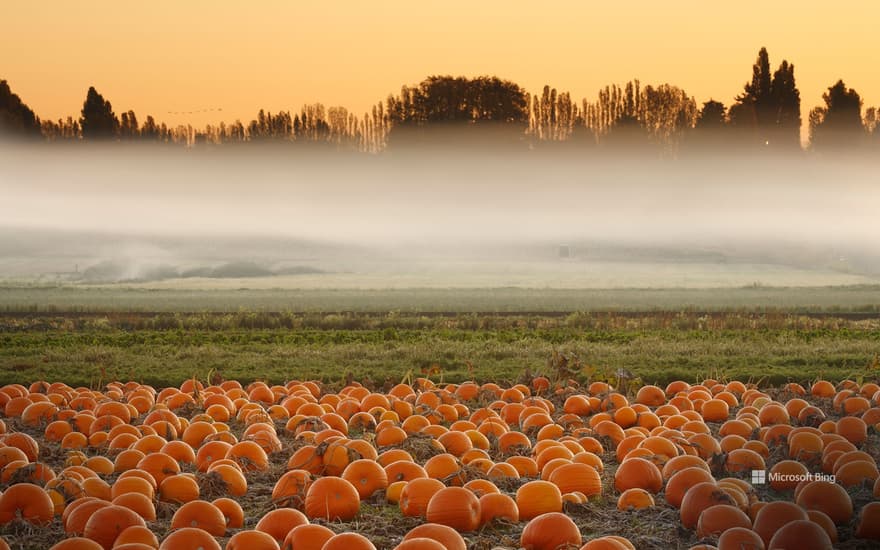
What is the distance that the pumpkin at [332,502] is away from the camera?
6672 mm

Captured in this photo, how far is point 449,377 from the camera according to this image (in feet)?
49.5

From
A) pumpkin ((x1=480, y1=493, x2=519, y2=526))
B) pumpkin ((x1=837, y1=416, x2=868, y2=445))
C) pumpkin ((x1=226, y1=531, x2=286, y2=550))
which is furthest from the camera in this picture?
pumpkin ((x1=837, y1=416, x2=868, y2=445))

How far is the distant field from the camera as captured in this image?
34.6 m

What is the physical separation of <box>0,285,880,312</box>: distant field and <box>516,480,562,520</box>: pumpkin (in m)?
25.5

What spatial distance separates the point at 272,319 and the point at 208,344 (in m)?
5.69

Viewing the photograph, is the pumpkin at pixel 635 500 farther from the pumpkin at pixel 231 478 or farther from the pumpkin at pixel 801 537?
the pumpkin at pixel 231 478

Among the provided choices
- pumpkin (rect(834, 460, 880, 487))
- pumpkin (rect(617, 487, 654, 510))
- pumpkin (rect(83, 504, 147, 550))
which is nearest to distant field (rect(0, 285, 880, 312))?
pumpkin (rect(834, 460, 880, 487))

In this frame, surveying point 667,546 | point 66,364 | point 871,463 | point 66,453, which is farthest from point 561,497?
point 66,364

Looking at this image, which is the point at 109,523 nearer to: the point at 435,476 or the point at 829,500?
the point at 435,476

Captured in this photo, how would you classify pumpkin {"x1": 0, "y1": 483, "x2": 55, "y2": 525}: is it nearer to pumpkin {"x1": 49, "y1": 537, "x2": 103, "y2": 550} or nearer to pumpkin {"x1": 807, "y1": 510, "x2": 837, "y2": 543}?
pumpkin {"x1": 49, "y1": 537, "x2": 103, "y2": 550}

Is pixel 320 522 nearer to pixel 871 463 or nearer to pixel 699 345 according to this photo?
pixel 871 463

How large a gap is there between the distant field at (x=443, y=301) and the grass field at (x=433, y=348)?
749 centimetres

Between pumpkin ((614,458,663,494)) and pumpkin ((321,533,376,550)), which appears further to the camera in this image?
pumpkin ((614,458,663,494))

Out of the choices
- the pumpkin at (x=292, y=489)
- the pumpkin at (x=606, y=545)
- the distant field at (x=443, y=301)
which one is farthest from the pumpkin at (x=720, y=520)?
the distant field at (x=443, y=301)
